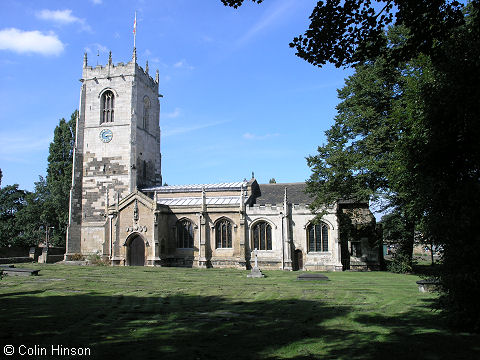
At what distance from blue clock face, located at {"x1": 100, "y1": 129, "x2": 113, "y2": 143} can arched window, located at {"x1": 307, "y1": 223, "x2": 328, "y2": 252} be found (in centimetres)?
2576

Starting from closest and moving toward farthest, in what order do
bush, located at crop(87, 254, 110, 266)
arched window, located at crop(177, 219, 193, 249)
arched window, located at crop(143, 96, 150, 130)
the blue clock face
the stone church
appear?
the stone church → bush, located at crop(87, 254, 110, 266) → arched window, located at crop(177, 219, 193, 249) → the blue clock face → arched window, located at crop(143, 96, 150, 130)

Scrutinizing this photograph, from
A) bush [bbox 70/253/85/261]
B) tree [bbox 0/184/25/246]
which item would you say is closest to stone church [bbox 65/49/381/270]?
bush [bbox 70/253/85/261]

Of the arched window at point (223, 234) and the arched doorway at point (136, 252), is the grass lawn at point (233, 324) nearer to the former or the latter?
the arched window at point (223, 234)

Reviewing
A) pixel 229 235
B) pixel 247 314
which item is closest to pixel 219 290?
pixel 247 314

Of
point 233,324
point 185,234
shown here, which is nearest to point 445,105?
point 233,324

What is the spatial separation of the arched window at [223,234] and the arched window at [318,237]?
7787mm

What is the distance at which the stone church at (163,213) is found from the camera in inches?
1387

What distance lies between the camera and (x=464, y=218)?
9.82 metres

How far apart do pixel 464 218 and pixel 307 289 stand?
1007cm

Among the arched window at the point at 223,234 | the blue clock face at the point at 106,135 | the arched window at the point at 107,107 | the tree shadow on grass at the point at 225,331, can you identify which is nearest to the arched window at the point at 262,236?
the arched window at the point at 223,234

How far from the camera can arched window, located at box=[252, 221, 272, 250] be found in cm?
3622

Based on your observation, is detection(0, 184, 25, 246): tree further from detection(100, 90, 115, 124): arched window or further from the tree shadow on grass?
the tree shadow on grass

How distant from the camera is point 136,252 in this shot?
125 ft

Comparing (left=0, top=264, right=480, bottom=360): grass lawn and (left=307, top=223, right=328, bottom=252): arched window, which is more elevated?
(left=307, top=223, right=328, bottom=252): arched window
